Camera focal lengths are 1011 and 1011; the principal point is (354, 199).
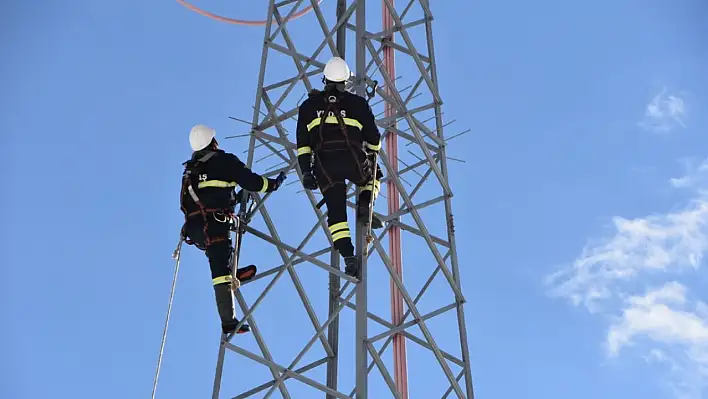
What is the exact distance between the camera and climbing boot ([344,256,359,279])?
12.7m

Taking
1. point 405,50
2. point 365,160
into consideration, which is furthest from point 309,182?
point 405,50

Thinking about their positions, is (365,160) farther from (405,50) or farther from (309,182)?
(405,50)

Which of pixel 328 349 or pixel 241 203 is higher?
pixel 241 203

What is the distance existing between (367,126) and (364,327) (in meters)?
2.56

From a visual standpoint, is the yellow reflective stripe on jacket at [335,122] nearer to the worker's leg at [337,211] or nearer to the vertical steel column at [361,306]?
A: the worker's leg at [337,211]

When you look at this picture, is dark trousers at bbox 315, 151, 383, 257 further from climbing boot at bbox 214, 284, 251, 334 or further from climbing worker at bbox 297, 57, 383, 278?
climbing boot at bbox 214, 284, 251, 334

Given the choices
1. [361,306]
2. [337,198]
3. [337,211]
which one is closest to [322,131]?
[337,198]

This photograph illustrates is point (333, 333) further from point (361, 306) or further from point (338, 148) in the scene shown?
point (338, 148)

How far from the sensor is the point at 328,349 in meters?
15.1

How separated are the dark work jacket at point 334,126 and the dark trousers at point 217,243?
1374 mm

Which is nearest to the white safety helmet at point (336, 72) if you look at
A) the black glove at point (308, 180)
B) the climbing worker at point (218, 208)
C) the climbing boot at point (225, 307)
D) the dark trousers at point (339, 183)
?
the dark trousers at point (339, 183)

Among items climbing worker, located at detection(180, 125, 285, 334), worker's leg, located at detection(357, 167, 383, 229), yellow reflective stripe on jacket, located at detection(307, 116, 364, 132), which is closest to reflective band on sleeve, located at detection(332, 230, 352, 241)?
worker's leg, located at detection(357, 167, 383, 229)

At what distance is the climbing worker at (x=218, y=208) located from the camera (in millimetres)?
13195

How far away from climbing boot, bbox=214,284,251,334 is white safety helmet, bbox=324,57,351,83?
303 centimetres
